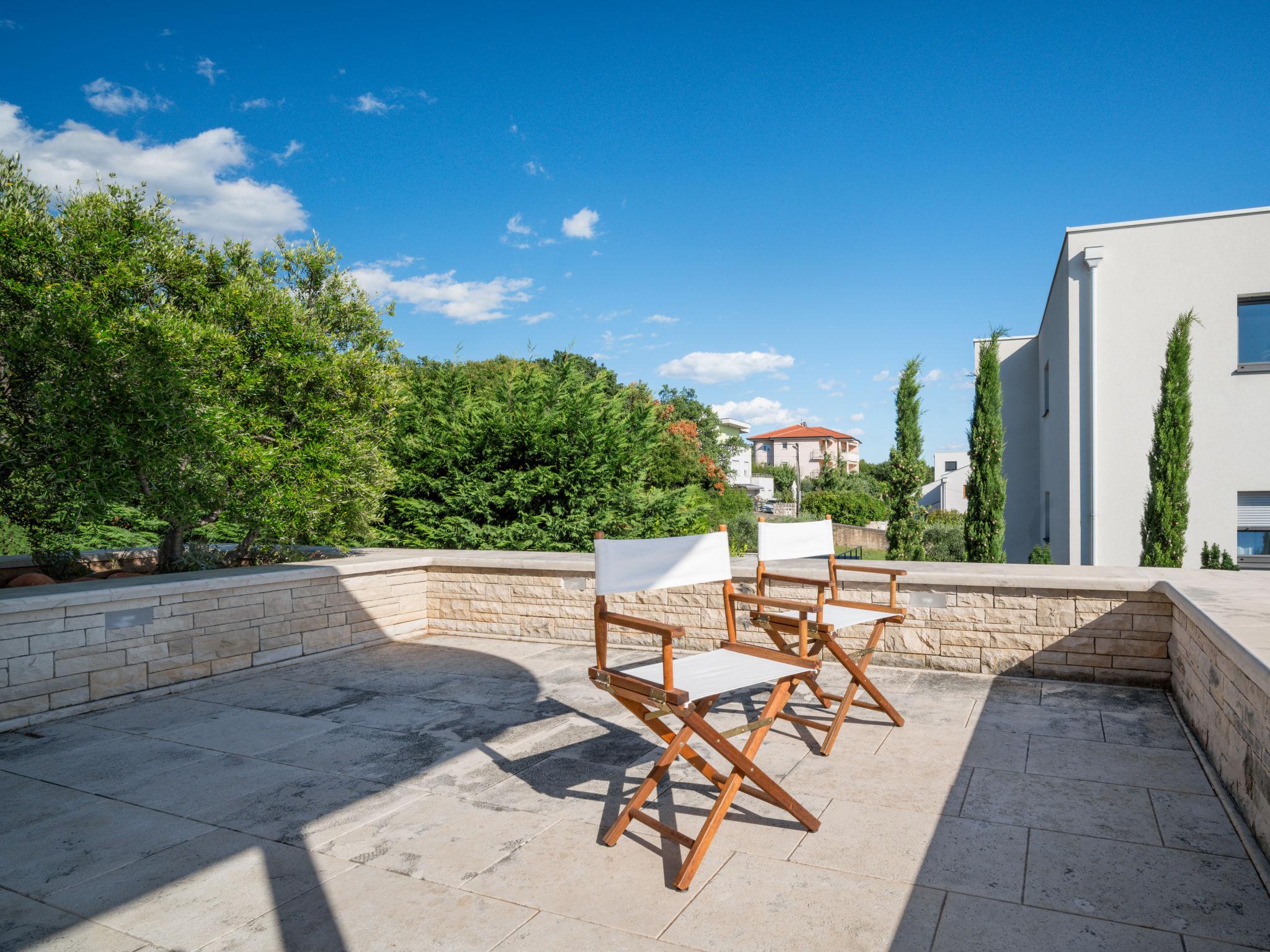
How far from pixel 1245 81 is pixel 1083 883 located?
10.0 meters

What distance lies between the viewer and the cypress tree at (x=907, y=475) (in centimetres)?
981

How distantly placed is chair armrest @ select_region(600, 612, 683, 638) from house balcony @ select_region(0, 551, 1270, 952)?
0.71 metres

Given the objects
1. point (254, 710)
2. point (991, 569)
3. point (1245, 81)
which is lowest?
point (254, 710)

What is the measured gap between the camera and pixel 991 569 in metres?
4.71

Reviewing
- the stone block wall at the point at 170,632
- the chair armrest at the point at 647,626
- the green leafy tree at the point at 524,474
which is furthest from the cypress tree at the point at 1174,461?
the stone block wall at the point at 170,632

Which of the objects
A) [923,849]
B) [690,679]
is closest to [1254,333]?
[923,849]

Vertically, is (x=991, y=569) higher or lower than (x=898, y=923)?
higher

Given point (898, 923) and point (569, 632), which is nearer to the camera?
point (898, 923)

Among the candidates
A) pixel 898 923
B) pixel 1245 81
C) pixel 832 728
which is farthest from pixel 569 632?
pixel 1245 81

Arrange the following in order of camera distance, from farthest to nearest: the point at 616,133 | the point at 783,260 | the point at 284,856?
the point at 783,260 < the point at 616,133 < the point at 284,856

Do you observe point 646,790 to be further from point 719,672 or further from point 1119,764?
point 1119,764

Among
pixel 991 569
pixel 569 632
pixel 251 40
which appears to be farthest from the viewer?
pixel 251 40

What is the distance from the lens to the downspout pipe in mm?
8500

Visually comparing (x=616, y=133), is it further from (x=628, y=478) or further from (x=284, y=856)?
(x=284, y=856)
